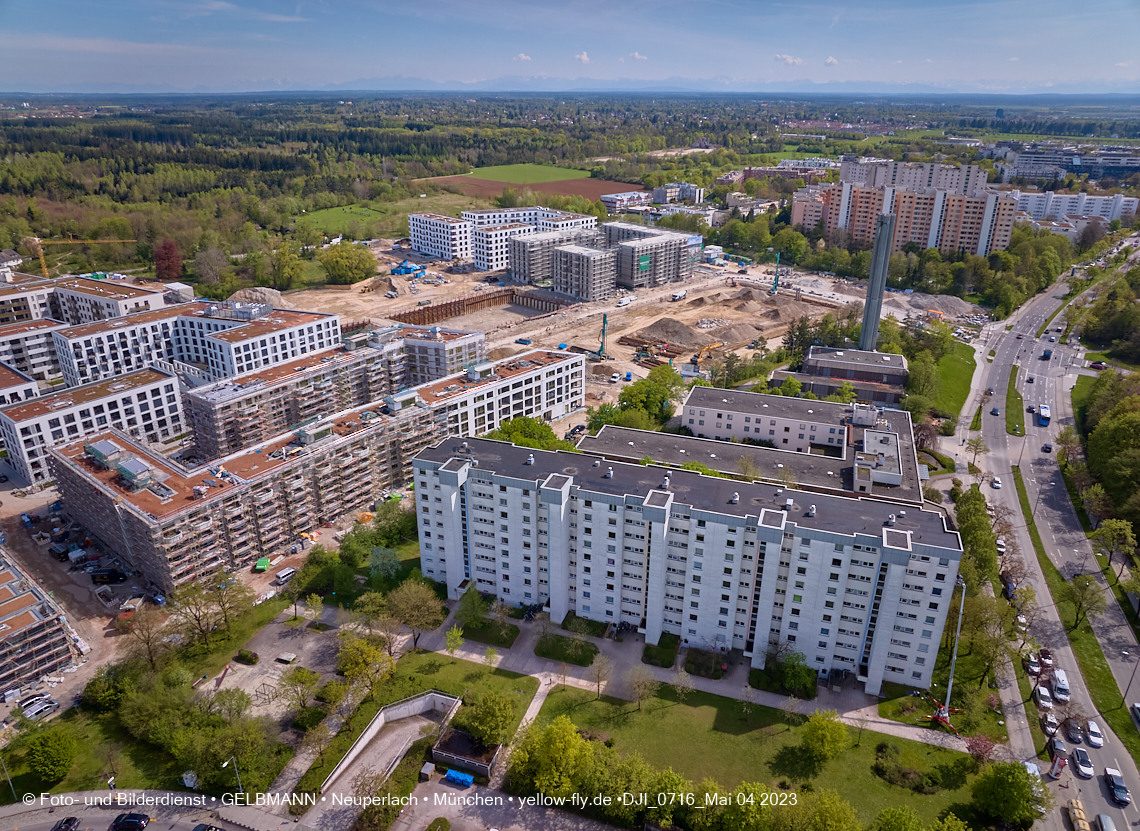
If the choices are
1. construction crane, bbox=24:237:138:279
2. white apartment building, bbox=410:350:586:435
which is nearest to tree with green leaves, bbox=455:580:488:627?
white apartment building, bbox=410:350:586:435

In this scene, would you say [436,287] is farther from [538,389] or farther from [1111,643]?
[1111,643]

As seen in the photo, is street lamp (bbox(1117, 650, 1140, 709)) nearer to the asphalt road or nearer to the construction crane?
the asphalt road

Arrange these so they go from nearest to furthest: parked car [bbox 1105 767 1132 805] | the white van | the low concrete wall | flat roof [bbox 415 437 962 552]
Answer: parked car [bbox 1105 767 1132 805] → the low concrete wall → flat roof [bbox 415 437 962 552] → the white van

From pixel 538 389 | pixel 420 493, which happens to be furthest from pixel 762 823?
pixel 538 389

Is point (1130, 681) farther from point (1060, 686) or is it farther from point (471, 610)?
point (471, 610)

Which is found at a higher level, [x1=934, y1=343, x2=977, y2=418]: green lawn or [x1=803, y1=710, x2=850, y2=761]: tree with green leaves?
[x1=934, y1=343, x2=977, y2=418]: green lawn

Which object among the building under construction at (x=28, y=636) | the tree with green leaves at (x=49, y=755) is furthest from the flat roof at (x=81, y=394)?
the tree with green leaves at (x=49, y=755)

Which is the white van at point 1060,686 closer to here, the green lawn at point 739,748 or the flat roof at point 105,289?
the green lawn at point 739,748
